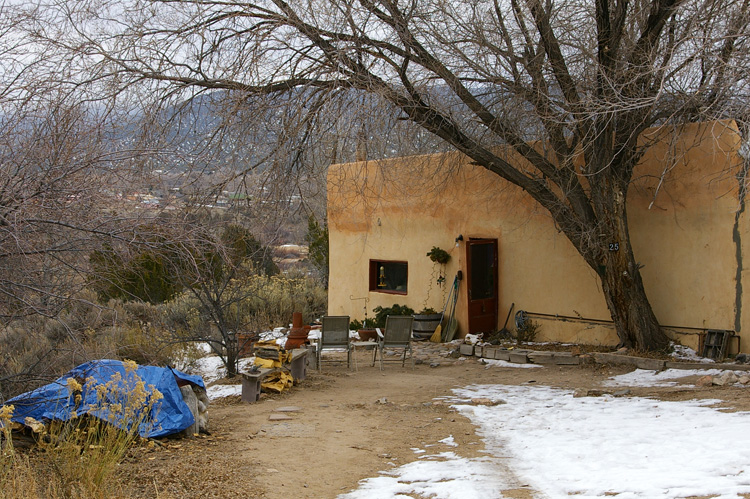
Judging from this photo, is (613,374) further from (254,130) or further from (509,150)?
(254,130)

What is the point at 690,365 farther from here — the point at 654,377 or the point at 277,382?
the point at 277,382

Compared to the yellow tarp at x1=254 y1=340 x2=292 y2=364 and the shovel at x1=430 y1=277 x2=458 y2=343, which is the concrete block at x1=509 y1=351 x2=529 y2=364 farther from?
the yellow tarp at x1=254 y1=340 x2=292 y2=364

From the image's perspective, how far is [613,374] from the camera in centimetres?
1049

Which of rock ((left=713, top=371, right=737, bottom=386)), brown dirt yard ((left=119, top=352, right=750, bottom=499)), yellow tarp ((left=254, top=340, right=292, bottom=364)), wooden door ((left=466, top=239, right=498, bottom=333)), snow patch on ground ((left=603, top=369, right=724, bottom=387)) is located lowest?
brown dirt yard ((left=119, top=352, right=750, bottom=499))

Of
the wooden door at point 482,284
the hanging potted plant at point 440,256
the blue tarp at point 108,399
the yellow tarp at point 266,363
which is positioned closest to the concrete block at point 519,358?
the wooden door at point 482,284

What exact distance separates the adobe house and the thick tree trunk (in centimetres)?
57

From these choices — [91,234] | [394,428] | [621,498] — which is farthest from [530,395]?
[91,234]

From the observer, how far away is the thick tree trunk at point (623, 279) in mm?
10680

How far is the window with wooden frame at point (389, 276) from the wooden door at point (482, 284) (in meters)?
1.96

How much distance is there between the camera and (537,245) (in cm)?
1317

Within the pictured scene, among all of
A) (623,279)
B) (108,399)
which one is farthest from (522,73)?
(108,399)

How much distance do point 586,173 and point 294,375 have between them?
5.25m

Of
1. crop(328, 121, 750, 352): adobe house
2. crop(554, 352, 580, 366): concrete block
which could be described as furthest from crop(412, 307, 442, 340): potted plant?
crop(554, 352, 580, 366): concrete block

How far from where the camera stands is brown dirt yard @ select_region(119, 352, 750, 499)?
560 cm
